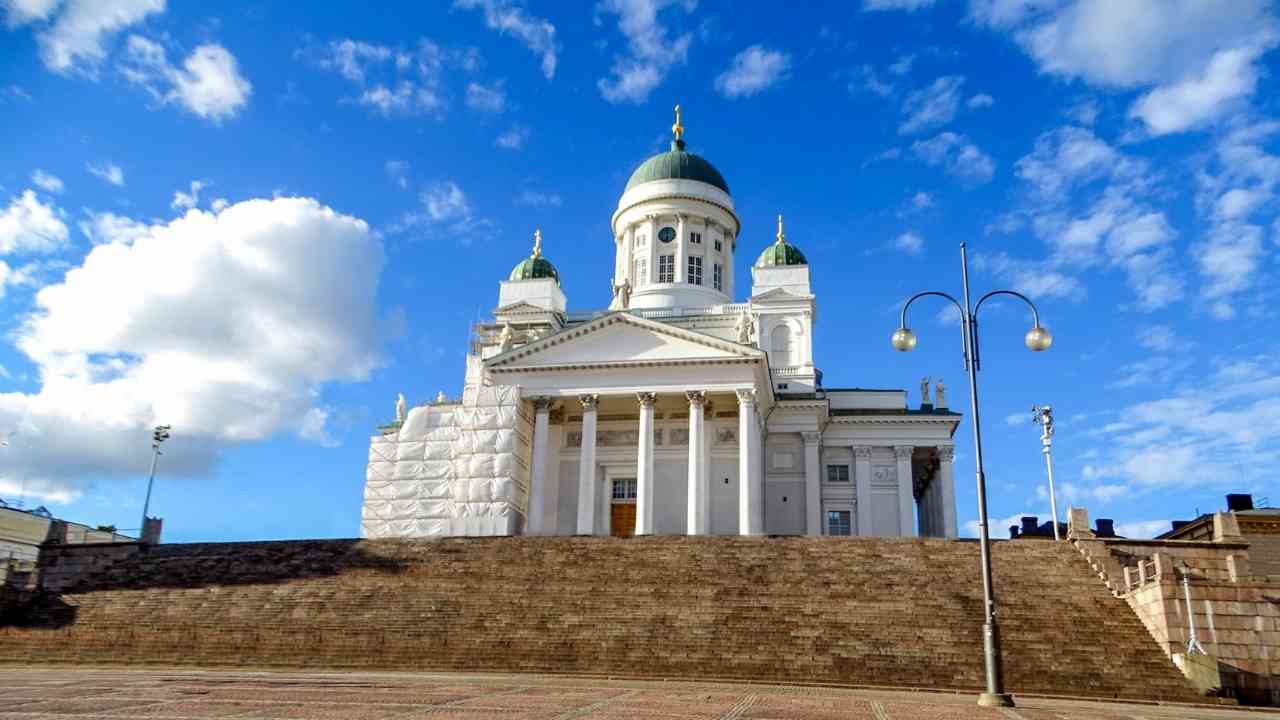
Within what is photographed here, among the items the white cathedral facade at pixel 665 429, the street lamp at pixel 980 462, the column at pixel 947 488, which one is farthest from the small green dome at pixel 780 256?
the street lamp at pixel 980 462

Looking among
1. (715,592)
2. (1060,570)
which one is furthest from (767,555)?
(1060,570)

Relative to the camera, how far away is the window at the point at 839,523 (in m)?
43.5

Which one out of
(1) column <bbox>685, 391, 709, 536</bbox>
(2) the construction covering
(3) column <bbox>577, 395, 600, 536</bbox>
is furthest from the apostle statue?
(2) the construction covering

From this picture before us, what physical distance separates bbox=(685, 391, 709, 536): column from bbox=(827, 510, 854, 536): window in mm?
8432

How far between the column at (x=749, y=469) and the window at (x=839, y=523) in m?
6.67

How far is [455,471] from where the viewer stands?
136 feet

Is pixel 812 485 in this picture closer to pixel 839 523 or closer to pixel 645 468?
pixel 839 523

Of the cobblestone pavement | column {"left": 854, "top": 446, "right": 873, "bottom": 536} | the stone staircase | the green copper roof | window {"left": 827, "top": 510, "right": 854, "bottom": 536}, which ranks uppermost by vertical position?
the green copper roof

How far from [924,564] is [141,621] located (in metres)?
21.6

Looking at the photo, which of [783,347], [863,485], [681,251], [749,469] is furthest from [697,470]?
[681,251]

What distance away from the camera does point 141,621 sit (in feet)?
87.0

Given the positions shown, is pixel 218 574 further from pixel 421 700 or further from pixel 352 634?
pixel 421 700

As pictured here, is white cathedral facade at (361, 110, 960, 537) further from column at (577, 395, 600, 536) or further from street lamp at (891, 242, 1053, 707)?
street lamp at (891, 242, 1053, 707)

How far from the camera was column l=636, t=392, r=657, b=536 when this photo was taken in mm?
37312
